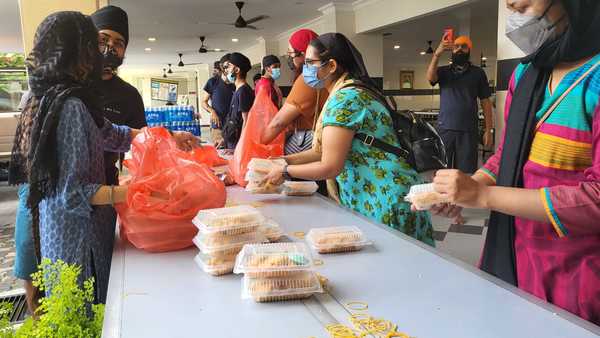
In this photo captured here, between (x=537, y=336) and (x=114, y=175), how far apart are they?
1714 millimetres

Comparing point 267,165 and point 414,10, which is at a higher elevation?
point 414,10

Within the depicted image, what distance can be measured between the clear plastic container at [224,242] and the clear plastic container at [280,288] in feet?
0.58

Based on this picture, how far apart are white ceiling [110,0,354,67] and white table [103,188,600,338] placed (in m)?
7.26

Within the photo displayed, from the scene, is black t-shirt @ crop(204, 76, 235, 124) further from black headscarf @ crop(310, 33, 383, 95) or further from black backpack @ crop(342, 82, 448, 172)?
black backpack @ crop(342, 82, 448, 172)

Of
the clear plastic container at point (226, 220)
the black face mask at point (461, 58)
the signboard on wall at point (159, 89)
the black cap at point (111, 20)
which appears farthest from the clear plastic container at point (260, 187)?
the signboard on wall at point (159, 89)

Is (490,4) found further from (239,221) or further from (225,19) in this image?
(239,221)

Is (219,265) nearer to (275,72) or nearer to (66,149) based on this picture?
(66,149)

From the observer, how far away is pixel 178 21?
31.3 feet

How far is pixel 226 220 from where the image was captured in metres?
1.18

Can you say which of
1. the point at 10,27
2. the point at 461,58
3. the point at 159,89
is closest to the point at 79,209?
the point at 461,58

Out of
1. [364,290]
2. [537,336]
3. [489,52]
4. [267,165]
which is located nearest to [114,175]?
[267,165]

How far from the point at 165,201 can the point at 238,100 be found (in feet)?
8.44

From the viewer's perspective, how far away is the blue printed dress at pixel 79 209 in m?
1.25

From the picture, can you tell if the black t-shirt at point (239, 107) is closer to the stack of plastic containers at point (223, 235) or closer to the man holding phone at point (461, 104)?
the man holding phone at point (461, 104)
